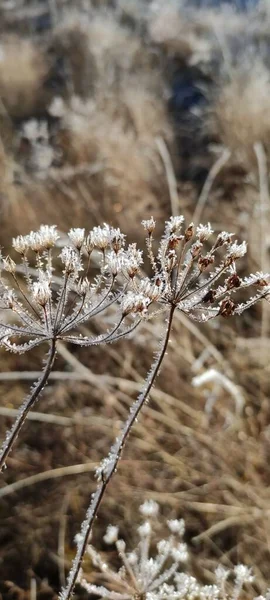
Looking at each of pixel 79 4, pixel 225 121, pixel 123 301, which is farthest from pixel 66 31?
pixel 123 301

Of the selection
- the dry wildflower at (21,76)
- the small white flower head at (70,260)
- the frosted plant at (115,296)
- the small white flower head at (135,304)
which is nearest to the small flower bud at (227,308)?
the frosted plant at (115,296)

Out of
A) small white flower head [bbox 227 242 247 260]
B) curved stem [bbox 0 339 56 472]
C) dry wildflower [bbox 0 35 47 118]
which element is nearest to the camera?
curved stem [bbox 0 339 56 472]

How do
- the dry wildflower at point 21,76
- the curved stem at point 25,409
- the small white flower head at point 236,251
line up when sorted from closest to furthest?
1. the curved stem at point 25,409
2. the small white flower head at point 236,251
3. the dry wildflower at point 21,76

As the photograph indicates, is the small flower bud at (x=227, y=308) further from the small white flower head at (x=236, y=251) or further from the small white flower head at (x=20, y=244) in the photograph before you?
the small white flower head at (x=20, y=244)

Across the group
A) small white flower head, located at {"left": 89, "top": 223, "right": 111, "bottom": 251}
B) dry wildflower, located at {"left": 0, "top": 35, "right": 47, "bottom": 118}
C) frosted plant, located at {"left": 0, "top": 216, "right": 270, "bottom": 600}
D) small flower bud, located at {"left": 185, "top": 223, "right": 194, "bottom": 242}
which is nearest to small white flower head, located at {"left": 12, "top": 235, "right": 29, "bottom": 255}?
frosted plant, located at {"left": 0, "top": 216, "right": 270, "bottom": 600}

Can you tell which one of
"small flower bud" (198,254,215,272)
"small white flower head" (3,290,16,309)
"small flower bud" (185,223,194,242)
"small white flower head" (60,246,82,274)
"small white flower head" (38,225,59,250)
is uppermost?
"small flower bud" (185,223,194,242)

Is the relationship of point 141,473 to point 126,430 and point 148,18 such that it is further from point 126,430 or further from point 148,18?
point 148,18

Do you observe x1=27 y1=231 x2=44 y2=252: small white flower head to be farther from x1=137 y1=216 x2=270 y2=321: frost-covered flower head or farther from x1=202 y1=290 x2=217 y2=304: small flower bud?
x1=202 y1=290 x2=217 y2=304: small flower bud

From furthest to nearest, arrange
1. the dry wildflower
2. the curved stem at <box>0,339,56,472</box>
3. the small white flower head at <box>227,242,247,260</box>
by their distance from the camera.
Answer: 1. the dry wildflower
2. the small white flower head at <box>227,242,247,260</box>
3. the curved stem at <box>0,339,56,472</box>
